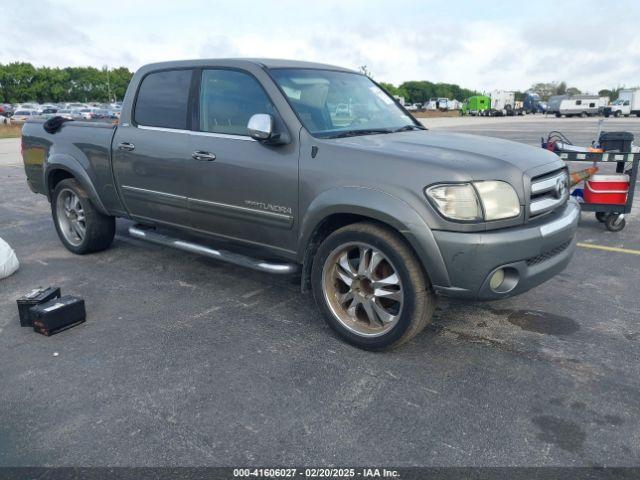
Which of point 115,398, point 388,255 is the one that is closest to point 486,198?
point 388,255

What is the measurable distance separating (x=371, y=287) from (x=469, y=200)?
0.87 m

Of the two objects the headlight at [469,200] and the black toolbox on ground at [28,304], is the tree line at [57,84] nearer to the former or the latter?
the black toolbox on ground at [28,304]

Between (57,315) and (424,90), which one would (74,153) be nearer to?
(57,315)

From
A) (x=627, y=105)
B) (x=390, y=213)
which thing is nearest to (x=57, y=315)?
(x=390, y=213)

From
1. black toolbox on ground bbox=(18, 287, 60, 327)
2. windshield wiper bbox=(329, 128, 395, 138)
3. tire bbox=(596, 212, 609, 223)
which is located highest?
windshield wiper bbox=(329, 128, 395, 138)

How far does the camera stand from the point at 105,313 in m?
4.21

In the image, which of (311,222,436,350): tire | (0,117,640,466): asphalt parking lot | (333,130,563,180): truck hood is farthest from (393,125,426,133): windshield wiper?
(0,117,640,466): asphalt parking lot

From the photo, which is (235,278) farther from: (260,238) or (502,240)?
(502,240)

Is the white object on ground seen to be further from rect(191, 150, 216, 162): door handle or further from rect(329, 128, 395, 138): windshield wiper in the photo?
rect(329, 128, 395, 138): windshield wiper

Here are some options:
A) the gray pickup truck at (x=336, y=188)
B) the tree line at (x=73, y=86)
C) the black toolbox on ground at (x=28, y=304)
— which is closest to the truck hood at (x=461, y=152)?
the gray pickup truck at (x=336, y=188)

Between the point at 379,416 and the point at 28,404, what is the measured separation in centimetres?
193

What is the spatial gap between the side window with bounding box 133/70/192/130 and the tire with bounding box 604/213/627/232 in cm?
532

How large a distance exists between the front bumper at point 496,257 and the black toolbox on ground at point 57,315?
2.62 meters

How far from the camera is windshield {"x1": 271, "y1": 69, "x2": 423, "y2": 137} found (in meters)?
A: 3.90
